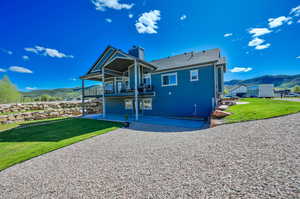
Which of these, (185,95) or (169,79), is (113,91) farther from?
(185,95)

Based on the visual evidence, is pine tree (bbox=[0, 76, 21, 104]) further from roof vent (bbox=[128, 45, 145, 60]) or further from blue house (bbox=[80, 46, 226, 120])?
roof vent (bbox=[128, 45, 145, 60])

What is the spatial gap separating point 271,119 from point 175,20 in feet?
43.3

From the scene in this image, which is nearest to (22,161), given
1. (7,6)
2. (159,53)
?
(7,6)

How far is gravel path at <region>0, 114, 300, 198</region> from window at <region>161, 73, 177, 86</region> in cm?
780

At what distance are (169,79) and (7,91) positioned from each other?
35.6m

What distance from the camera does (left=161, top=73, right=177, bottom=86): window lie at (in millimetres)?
11699

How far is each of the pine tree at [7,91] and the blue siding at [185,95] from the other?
1160 inches

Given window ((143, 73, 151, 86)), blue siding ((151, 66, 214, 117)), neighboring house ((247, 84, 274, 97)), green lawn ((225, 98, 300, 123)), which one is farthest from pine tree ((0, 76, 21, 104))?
neighboring house ((247, 84, 274, 97))

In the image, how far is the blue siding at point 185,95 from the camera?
33.5 feet

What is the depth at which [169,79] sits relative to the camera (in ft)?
39.3

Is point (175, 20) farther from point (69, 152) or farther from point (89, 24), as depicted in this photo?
point (69, 152)

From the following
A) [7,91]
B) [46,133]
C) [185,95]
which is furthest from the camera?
[7,91]

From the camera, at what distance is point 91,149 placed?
16.0 feet

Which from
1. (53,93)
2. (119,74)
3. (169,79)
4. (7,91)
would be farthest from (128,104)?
(53,93)
